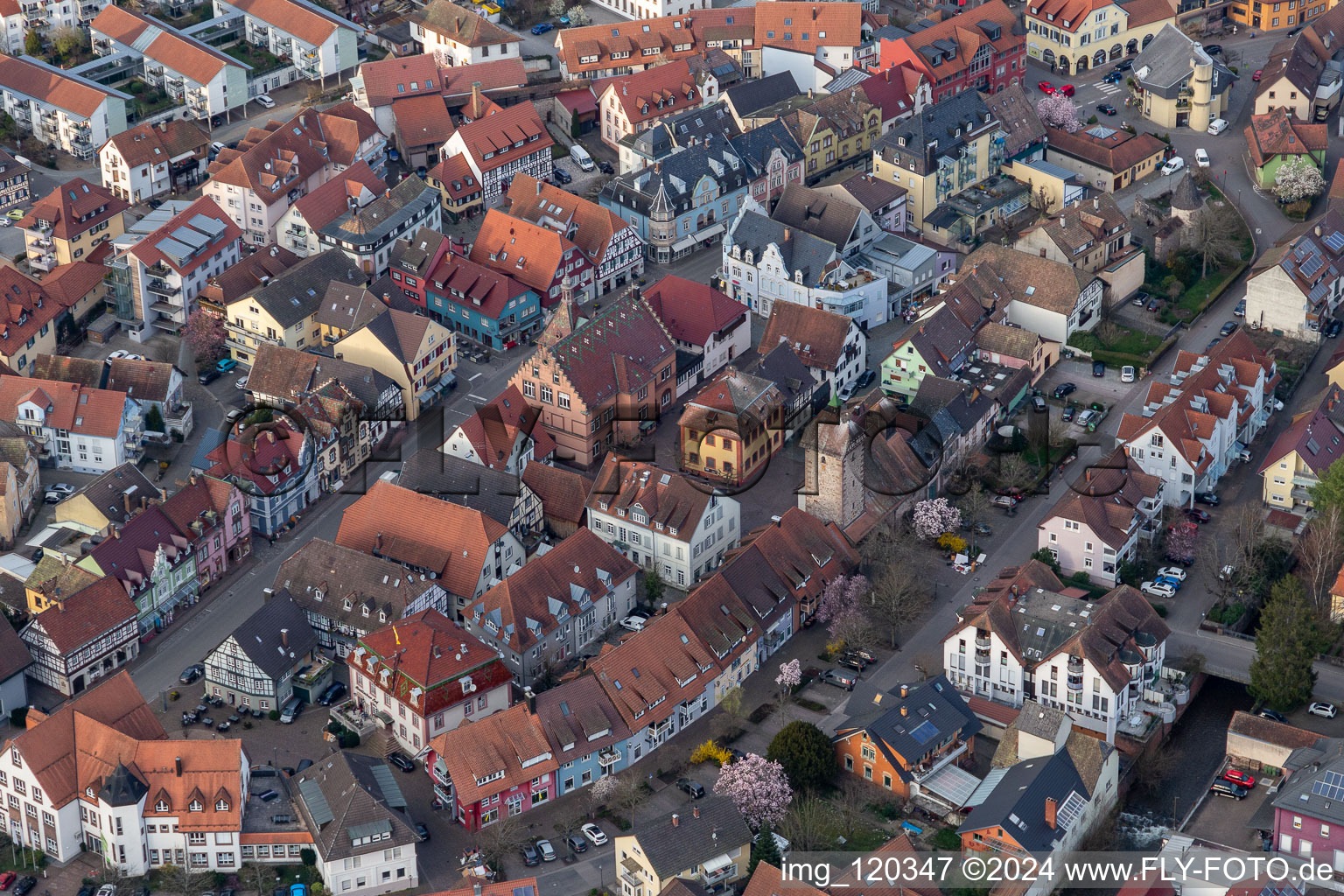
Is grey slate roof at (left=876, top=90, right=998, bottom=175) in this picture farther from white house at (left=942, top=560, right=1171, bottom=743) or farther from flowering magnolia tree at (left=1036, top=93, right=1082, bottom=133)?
white house at (left=942, top=560, right=1171, bottom=743)

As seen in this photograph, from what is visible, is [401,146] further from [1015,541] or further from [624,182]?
[1015,541]

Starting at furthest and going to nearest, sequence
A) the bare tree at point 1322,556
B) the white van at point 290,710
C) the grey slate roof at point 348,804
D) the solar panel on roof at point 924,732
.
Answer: the bare tree at point 1322,556 → the white van at point 290,710 → the solar panel on roof at point 924,732 → the grey slate roof at point 348,804

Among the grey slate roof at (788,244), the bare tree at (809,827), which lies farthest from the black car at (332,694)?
the grey slate roof at (788,244)

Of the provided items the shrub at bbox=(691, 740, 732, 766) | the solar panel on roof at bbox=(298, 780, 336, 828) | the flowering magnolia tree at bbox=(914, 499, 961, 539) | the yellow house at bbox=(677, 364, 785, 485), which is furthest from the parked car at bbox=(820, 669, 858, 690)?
the solar panel on roof at bbox=(298, 780, 336, 828)

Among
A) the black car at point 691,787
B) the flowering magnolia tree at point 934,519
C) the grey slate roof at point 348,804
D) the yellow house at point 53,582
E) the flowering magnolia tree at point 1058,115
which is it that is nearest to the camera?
the grey slate roof at point 348,804

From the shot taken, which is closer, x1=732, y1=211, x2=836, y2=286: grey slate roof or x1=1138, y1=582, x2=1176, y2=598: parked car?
x1=1138, y1=582, x2=1176, y2=598: parked car

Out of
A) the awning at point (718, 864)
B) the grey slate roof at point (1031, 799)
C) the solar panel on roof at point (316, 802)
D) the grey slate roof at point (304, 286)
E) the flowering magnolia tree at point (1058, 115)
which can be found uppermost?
the flowering magnolia tree at point (1058, 115)

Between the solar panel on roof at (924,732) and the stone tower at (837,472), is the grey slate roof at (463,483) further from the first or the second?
the solar panel on roof at (924,732)

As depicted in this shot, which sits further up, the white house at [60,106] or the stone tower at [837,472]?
the stone tower at [837,472]
